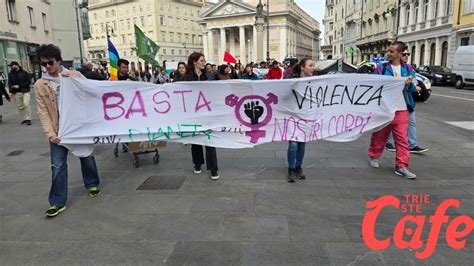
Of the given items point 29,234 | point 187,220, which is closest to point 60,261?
point 29,234

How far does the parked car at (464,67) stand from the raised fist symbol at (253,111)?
21.0m

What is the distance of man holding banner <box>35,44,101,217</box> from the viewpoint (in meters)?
3.97

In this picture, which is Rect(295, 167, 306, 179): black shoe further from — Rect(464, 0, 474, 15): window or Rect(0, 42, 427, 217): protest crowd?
Rect(464, 0, 474, 15): window

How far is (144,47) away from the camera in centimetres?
915

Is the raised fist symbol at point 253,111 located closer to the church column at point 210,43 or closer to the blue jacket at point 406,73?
the blue jacket at point 406,73

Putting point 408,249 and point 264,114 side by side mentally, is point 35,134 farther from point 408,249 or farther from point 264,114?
point 408,249

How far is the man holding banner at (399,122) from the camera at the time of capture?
5.01 m

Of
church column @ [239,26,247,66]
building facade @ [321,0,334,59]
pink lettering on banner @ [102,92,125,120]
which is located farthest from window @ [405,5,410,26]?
building facade @ [321,0,334,59]

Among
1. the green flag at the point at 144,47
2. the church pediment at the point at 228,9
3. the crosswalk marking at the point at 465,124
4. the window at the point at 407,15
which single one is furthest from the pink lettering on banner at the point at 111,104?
the church pediment at the point at 228,9

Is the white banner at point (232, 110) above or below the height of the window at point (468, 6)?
below

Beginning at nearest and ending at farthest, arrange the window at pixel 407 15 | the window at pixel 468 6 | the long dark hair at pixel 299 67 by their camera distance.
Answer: the long dark hair at pixel 299 67 → the window at pixel 468 6 → the window at pixel 407 15

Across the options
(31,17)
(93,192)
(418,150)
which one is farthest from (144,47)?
(31,17)

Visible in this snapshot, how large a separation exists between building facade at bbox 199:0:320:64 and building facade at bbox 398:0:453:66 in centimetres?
A: 4919

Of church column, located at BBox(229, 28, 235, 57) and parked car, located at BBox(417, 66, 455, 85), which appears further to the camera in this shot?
church column, located at BBox(229, 28, 235, 57)
